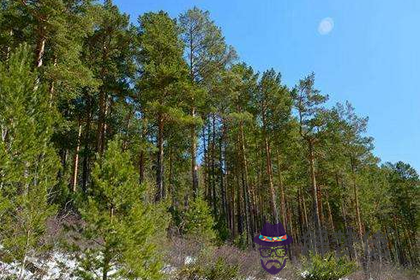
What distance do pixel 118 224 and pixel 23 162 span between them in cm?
254

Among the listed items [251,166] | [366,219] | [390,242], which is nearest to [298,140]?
[251,166]

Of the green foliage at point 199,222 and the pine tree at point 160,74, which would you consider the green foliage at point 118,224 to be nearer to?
the green foliage at point 199,222

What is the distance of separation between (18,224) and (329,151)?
20.7 m

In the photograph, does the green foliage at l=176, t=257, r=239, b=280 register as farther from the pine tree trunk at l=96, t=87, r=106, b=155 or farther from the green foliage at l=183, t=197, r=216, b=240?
the pine tree trunk at l=96, t=87, r=106, b=155

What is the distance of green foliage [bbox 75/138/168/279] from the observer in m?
7.05

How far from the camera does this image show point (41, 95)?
8.42 meters

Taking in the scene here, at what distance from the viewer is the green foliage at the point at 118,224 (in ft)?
23.1

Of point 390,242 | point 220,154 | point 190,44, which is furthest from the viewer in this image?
point 390,242

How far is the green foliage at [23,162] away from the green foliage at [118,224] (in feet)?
3.49

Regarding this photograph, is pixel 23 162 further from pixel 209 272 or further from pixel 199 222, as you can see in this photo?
pixel 199 222

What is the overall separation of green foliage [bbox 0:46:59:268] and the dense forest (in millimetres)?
32

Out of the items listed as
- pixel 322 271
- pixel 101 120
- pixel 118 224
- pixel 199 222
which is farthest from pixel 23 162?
pixel 101 120

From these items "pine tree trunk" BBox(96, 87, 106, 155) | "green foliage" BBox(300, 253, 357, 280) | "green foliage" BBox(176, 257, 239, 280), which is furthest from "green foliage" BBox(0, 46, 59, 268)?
"pine tree trunk" BBox(96, 87, 106, 155)

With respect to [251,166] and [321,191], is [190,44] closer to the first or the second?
[251,166]
